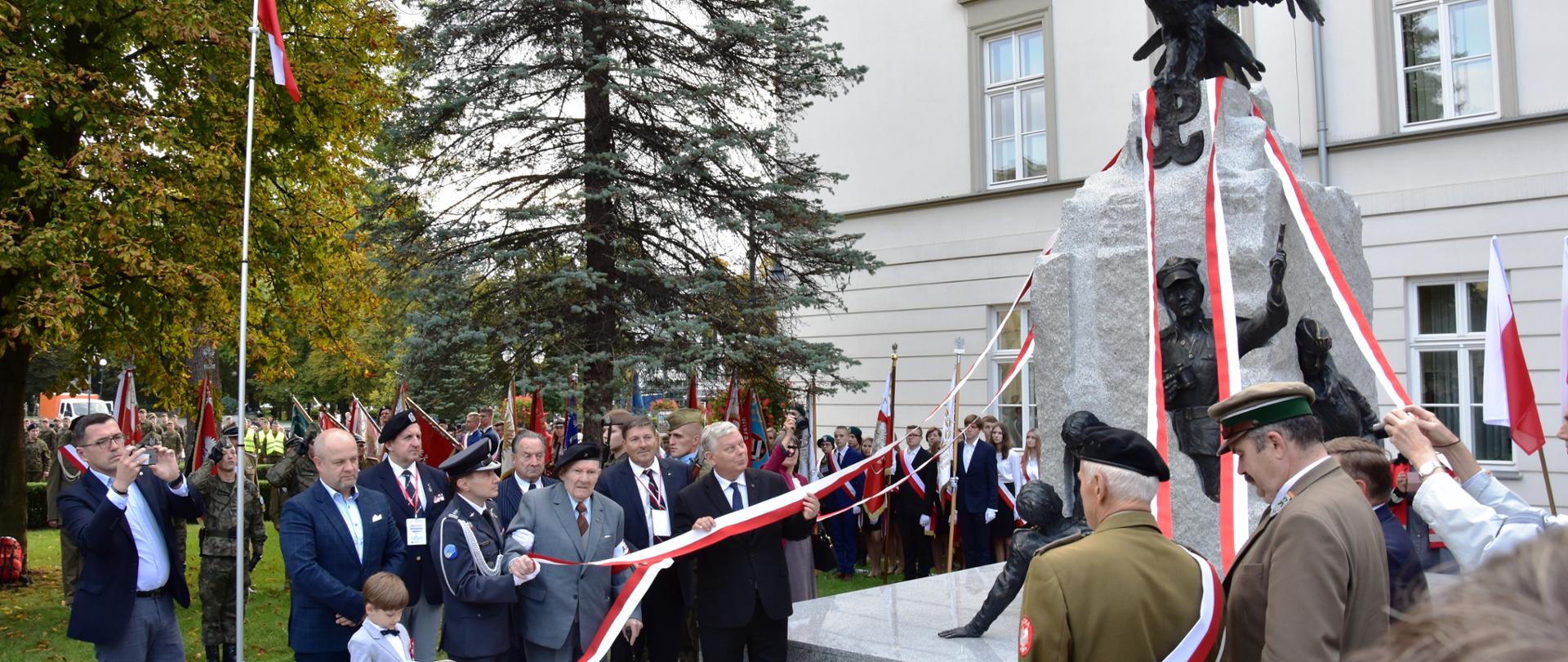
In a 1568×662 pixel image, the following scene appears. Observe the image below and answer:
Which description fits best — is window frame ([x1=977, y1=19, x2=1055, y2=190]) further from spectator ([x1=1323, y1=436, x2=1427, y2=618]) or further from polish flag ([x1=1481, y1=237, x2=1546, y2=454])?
spectator ([x1=1323, y1=436, x2=1427, y2=618])

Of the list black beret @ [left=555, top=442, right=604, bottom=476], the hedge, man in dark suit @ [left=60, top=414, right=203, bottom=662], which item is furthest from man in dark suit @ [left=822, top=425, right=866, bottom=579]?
the hedge

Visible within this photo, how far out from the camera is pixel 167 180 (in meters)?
11.9

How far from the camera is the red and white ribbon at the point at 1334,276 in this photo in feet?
18.1

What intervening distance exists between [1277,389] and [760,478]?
3.70 metres

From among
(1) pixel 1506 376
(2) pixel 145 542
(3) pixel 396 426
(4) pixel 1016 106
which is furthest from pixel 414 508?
(4) pixel 1016 106

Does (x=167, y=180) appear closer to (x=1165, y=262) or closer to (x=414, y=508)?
(x=414, y=508)

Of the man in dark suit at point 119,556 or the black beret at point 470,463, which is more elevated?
the black beret at point 470,463

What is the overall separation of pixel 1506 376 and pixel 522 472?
5.80m

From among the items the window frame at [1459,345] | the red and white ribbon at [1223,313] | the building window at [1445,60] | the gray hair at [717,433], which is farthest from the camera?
the building window at [1445,60]

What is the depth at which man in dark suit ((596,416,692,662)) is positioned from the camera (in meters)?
7.16

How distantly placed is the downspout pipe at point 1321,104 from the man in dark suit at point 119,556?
14702 millimetres

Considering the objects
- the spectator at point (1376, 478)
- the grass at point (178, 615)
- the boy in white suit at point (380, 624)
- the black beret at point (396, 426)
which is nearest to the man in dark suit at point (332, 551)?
the boy in white suit at point (380, 624)

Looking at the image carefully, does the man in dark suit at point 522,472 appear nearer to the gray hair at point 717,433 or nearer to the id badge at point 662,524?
the id badge at point 662,524

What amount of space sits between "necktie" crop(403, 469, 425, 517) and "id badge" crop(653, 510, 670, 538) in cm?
135
